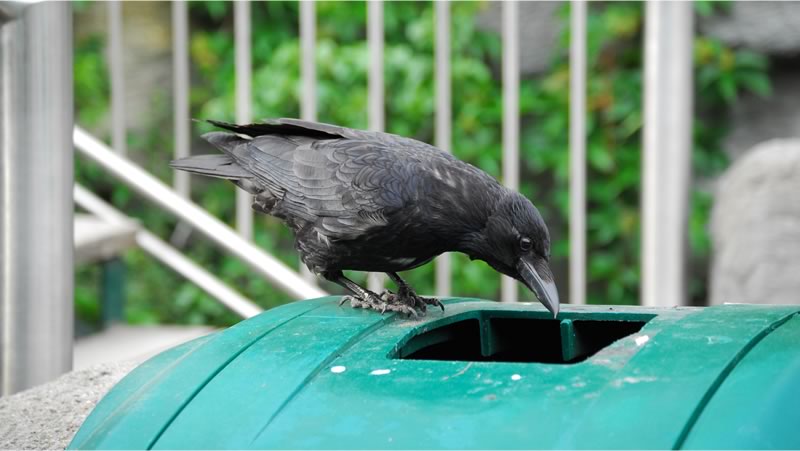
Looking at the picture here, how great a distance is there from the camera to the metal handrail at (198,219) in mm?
3513

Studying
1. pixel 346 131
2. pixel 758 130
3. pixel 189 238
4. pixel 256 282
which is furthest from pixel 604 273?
pixel 346 131

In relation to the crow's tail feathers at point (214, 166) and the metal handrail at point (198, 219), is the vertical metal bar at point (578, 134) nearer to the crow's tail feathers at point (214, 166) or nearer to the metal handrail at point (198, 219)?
the metal handrail at point (198, 219)

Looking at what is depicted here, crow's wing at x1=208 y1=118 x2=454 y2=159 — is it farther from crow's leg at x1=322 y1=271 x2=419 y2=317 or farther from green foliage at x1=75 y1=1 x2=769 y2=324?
green foliage at x1=75 y1=1 x2=769 y2=324

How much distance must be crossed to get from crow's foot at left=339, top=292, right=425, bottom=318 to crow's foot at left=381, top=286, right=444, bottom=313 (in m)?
0.02

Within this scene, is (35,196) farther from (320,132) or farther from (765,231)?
(765,231)

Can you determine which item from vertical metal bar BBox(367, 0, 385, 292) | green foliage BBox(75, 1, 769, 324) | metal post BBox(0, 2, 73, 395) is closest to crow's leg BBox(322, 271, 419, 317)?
metal post BBox(0, 2, 73, 395)

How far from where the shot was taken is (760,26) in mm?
4691

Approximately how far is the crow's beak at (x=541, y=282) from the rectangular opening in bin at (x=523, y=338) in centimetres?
5

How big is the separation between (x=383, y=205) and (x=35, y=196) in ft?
2.97

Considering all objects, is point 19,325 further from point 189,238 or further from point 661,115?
point 189,238

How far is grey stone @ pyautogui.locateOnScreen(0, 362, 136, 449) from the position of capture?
6.27 feet

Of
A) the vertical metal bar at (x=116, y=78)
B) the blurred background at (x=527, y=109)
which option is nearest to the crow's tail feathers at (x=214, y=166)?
the vertical metal bar at (x=116, y=78)

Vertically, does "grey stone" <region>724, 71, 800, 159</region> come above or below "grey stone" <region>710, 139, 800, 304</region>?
above

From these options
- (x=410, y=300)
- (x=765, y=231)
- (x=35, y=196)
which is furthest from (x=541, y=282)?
(x=765, y=231)
